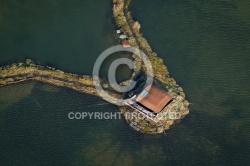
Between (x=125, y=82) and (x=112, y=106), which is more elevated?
(x=125, y=82)

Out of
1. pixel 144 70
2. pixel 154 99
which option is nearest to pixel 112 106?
pixel 154 99

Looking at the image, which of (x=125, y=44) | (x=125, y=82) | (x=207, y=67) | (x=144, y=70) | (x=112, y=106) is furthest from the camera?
(x=125, y=44)

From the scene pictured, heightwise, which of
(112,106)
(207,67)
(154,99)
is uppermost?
(207,67)

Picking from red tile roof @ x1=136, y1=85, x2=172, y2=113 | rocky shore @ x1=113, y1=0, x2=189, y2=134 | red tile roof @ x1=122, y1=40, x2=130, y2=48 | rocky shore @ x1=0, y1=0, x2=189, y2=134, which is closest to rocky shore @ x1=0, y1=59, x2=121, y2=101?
rocky shore @ x1=0, y1=0, x2=189, y2=134

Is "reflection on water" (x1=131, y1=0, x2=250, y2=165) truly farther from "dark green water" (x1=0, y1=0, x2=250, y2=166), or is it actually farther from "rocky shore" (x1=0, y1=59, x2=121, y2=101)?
"rocky shore" (x1=0, y1=59, x2=121, y2=101)

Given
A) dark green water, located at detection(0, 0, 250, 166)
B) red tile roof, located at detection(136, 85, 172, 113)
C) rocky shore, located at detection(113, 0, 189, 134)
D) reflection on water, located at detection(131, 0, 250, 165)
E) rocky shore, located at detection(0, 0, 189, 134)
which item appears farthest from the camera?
rocky shore, located at detection(0, 0, 189, 134)

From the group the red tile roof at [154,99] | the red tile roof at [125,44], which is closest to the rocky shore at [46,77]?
the red tile roof at [154,99]

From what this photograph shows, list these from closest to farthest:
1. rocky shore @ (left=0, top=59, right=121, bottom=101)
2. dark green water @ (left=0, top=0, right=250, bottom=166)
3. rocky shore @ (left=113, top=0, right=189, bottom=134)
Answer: dark green water @ (left=0, top=0, right=250, bottom=166)
rocky shore @ (left=113, top=0, right=189, bottom=134)
rocky shore @ (left=0, top=59, right=121, bottom=101)

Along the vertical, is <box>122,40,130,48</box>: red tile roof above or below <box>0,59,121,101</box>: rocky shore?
above

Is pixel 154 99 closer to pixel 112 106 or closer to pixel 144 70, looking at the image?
pixel 144 70
